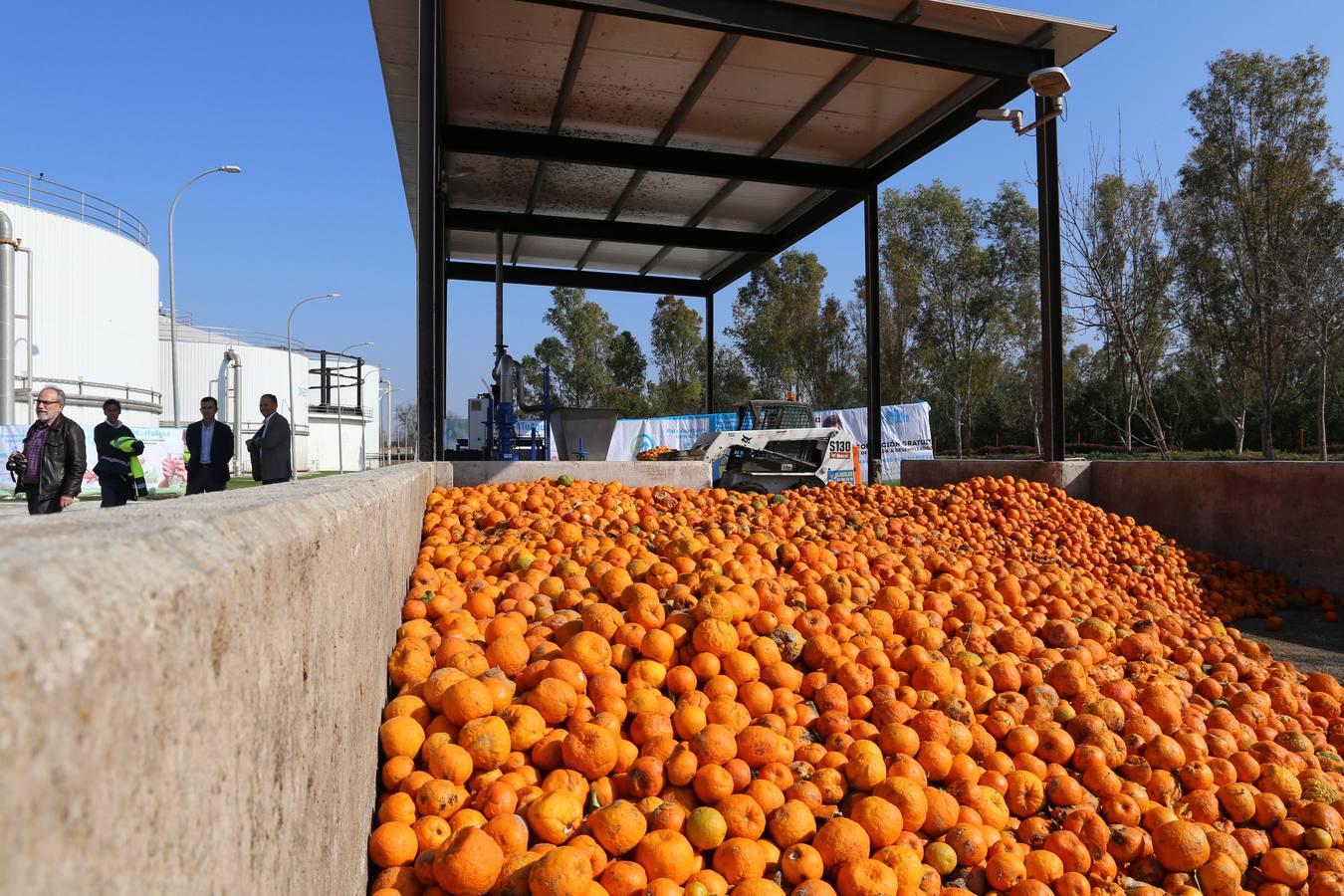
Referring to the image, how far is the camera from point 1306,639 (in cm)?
627

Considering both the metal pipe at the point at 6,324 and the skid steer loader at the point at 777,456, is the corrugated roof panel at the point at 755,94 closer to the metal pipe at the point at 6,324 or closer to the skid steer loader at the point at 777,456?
the skid steer loader at the point at 777,456

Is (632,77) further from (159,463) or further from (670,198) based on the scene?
(159,463)

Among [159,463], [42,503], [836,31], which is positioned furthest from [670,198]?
[159,463]

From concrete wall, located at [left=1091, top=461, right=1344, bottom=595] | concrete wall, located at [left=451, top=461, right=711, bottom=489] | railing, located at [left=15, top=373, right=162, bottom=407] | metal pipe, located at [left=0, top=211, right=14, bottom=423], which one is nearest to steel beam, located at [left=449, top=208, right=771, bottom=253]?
concrete wall, located at [left=451, top=461, right=711, bottom=489]

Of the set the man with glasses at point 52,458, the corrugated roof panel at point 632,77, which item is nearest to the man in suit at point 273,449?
the man with glasses at point 52,458

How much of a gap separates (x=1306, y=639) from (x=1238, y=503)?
2.38 m

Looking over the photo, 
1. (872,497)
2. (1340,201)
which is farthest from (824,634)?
(1340,201)

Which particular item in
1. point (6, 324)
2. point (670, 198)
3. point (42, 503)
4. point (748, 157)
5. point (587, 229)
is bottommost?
point (42, 503)

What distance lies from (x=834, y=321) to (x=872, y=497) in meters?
30.5

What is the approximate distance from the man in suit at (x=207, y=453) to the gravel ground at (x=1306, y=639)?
983 cm

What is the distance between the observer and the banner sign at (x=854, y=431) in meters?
26.7

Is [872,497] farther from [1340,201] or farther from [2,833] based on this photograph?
[1340,201]

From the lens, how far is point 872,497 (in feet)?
28.3

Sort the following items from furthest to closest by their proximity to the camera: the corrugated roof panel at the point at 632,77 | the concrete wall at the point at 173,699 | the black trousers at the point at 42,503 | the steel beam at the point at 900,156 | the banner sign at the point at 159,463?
the banner sign at the point at 159,463 → the steel beam at the point at 900,156 → the corrugated roof panel at the point at 632,77 → the black trousers at the point at 42,503 → the concrete wall at the point at 173,699
